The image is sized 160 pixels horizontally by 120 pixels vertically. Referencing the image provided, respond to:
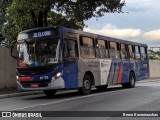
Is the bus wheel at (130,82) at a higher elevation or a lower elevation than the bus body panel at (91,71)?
lower

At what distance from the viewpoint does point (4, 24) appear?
34.6 metres

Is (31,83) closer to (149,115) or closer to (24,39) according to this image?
(24,39)

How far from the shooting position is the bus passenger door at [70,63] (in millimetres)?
18391

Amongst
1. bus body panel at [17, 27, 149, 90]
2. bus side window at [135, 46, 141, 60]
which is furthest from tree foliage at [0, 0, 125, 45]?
bus side window at [135, 46, 141, 60]

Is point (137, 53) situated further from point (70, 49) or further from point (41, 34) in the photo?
point (41, 34)

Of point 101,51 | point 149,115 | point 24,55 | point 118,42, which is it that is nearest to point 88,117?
point 149,115

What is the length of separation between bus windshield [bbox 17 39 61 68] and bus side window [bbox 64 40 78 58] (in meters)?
0.46

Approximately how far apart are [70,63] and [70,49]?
65 centimetres

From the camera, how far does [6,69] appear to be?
2397cm

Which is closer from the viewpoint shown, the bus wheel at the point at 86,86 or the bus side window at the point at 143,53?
the bus wheel at the point at 86,86

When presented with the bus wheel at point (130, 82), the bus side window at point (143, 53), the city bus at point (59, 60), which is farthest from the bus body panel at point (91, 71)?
the bus side window at point (143, 53)

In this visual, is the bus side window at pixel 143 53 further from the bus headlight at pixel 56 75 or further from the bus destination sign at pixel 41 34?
the bus headlight at pixel 56 75

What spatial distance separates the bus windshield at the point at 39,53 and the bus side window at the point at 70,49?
462mm

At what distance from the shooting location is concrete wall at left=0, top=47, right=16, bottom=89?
2359cm
